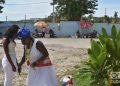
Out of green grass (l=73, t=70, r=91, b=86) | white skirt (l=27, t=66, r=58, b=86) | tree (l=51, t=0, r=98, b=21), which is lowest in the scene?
tree (l=51, t=0, r=98, b=21)

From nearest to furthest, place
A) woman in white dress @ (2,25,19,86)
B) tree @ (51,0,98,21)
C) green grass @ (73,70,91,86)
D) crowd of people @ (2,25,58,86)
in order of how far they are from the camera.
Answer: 1. crowd of people @ (2,25,58,86)
2. woman in white dress @ (2,25,19,86)
3. green grass @ (73,70,91,86)
4. tree @ (51,0,98,21)

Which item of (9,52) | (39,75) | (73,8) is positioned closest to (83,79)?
(9,52)

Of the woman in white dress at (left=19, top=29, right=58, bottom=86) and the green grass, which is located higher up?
the woman in white dress at (left=19, top=29, right=58, bottom=86)

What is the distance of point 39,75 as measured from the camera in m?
7.61

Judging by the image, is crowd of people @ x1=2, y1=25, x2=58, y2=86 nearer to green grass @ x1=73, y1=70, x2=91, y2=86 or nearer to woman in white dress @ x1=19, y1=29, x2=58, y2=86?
woman in white dress @ x1=19, y1=29, x2=58, y2=86

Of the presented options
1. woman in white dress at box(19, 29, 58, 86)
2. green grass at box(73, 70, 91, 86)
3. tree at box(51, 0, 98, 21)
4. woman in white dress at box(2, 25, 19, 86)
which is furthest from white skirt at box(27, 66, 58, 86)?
tree at box(51, 0, 98, 21)

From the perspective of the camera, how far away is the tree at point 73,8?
66625 millimetres

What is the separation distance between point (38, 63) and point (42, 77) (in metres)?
0.25

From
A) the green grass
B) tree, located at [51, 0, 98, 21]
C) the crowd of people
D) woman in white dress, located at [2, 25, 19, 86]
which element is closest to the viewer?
the crowd of people

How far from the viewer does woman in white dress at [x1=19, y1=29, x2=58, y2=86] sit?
296 inches

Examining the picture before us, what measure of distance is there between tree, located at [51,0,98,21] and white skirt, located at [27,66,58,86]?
A: 58558mm

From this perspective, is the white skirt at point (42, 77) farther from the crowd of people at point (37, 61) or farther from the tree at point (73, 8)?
the tree at point (73, 8)

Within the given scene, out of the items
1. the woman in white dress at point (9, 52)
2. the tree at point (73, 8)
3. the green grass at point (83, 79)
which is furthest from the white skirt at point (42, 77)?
the tree at point (73, 8)

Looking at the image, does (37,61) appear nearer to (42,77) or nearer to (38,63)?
(38,63)
